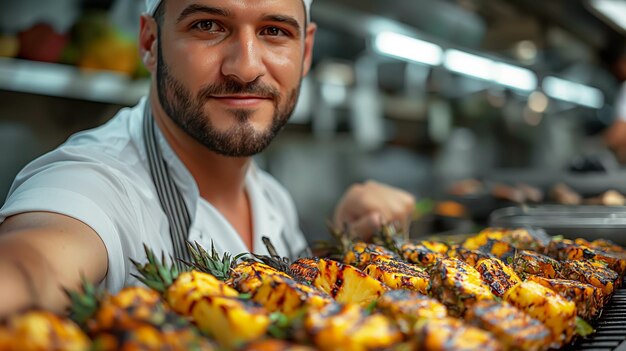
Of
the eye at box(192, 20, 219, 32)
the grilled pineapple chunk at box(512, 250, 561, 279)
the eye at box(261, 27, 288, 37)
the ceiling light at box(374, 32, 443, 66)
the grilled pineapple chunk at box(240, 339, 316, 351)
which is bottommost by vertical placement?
the grilled pineapple chunk at box(512, 250, 561, 279)

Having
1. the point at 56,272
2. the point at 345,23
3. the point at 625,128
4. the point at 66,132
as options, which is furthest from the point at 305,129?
the point at 56,272

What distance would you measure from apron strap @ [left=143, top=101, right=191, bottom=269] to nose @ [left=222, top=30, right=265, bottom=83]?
→ 1.65 feet

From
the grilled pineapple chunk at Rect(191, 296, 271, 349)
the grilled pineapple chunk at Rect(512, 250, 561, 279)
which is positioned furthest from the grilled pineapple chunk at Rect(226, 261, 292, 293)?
the grilled pineapple chunk at Rect(512, 250, 561, 279)

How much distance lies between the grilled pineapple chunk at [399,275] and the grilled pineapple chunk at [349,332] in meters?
0.49

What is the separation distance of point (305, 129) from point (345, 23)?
6.93 ft

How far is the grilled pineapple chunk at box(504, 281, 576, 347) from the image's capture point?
1146 millimetres

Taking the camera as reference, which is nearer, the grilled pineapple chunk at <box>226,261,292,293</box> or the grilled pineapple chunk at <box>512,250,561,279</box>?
the grilled pineapple chunk at <box>226,261,292,293</box>

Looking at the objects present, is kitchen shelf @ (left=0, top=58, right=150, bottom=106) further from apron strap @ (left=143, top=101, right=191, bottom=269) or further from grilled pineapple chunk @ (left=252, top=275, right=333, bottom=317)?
grilled pineapple chunk @ (left=252, top=275, right=333, bottom=317)

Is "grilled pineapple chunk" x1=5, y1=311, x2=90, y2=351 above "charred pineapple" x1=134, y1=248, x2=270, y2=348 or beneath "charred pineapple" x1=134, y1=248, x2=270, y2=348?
above

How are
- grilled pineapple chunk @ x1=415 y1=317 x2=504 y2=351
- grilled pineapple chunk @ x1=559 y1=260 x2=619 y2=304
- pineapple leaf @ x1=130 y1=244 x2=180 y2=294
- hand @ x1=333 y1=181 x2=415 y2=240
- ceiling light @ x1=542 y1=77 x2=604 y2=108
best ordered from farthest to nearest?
ceiling light @ x1=542 y1=77 x2=604 y2=108
hand @ x1=333 y1=181 x2=415 y2=240
grilled pineapple chunk @ x1=559 y1=260 x2=619 y2=304
pineapple leaf @ x1=130 y1=244 x2=180 y2=294
grilled pineapple chunk @ x1=415 y1=317 x2=504 y2=351

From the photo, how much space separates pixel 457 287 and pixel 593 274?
1.70 feet

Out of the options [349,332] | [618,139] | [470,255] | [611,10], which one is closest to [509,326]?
[349,332]

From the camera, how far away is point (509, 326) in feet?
3.34

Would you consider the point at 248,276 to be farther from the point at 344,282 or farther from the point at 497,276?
the point at 497,276
